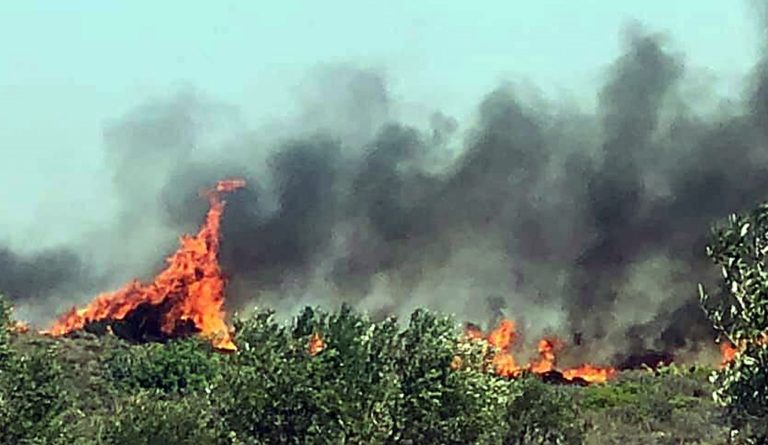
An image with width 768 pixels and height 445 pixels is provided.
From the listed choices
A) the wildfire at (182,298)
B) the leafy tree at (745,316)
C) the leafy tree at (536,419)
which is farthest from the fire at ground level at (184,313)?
the leafy tree at (745,316)

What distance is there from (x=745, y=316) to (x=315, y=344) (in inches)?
864

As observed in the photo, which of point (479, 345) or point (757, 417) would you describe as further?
point (479, 345)

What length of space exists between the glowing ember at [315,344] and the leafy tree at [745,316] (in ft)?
68.2

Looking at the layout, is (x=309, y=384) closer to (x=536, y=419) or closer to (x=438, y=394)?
(x=438, y=394)

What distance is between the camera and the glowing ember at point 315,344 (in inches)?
1608

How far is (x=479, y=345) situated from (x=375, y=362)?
383 cm

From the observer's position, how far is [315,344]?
41.3 metres

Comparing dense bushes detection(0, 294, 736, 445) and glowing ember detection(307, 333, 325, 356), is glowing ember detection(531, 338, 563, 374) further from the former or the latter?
glowing ember detection(307, 333, 325, 356)

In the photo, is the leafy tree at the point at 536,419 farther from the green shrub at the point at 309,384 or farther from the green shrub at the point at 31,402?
the green shrub at the point at 31,402

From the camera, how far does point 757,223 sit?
21.8 metres

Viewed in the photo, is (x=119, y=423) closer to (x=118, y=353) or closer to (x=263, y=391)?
(x=263, y=391)

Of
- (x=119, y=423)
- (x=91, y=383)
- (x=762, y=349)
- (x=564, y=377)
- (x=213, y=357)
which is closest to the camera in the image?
(x=762, y=349)

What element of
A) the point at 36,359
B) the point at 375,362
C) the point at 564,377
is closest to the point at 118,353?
the point at 564,377

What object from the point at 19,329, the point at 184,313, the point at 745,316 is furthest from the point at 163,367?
the point at 745,316
